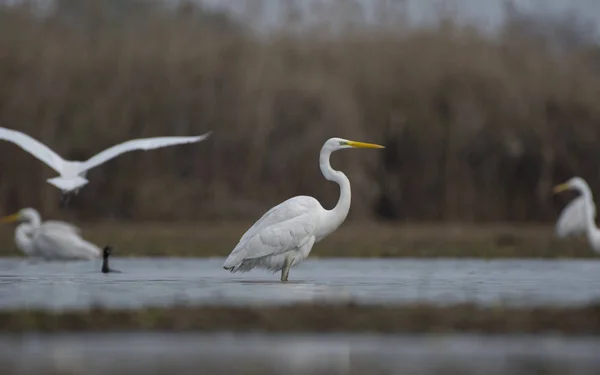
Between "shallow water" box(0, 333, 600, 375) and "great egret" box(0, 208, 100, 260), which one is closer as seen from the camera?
"shallow water" box(0, 333, 600, 375)

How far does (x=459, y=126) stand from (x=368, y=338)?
54.2 feet

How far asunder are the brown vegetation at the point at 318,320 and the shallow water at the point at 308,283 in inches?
32.1

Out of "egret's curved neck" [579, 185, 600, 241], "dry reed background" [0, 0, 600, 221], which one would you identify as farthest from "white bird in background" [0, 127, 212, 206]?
"dry reed background" [0, 0, 600, 221]

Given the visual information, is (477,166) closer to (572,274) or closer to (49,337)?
(572,274)

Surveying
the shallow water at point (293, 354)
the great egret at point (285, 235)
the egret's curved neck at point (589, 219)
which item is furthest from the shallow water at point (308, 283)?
the shallow water at point (293, 354)

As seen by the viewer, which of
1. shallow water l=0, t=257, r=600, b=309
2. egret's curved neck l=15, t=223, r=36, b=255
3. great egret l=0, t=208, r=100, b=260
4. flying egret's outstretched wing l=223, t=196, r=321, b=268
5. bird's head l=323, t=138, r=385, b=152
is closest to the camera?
shallow water l=0, t=257, r=600, b=309

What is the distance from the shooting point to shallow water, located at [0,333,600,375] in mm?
6832

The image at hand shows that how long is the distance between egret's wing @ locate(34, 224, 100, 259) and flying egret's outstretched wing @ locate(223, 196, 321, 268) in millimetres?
4719

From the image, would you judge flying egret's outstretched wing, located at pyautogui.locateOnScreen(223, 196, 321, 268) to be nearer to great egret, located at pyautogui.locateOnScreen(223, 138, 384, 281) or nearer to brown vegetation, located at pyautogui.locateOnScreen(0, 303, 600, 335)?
great egret, located at pyautogui.locateOnScreen(223, 138, 384, 281)

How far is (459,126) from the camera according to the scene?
24.3m

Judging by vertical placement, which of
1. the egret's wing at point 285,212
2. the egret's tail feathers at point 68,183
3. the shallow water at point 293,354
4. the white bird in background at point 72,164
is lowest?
the shallow water at point 293,354

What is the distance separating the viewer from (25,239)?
16.8m

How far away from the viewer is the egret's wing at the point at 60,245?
16.3 metres

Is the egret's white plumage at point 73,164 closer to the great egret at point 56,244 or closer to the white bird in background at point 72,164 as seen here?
the white bird in background at point 72,164
